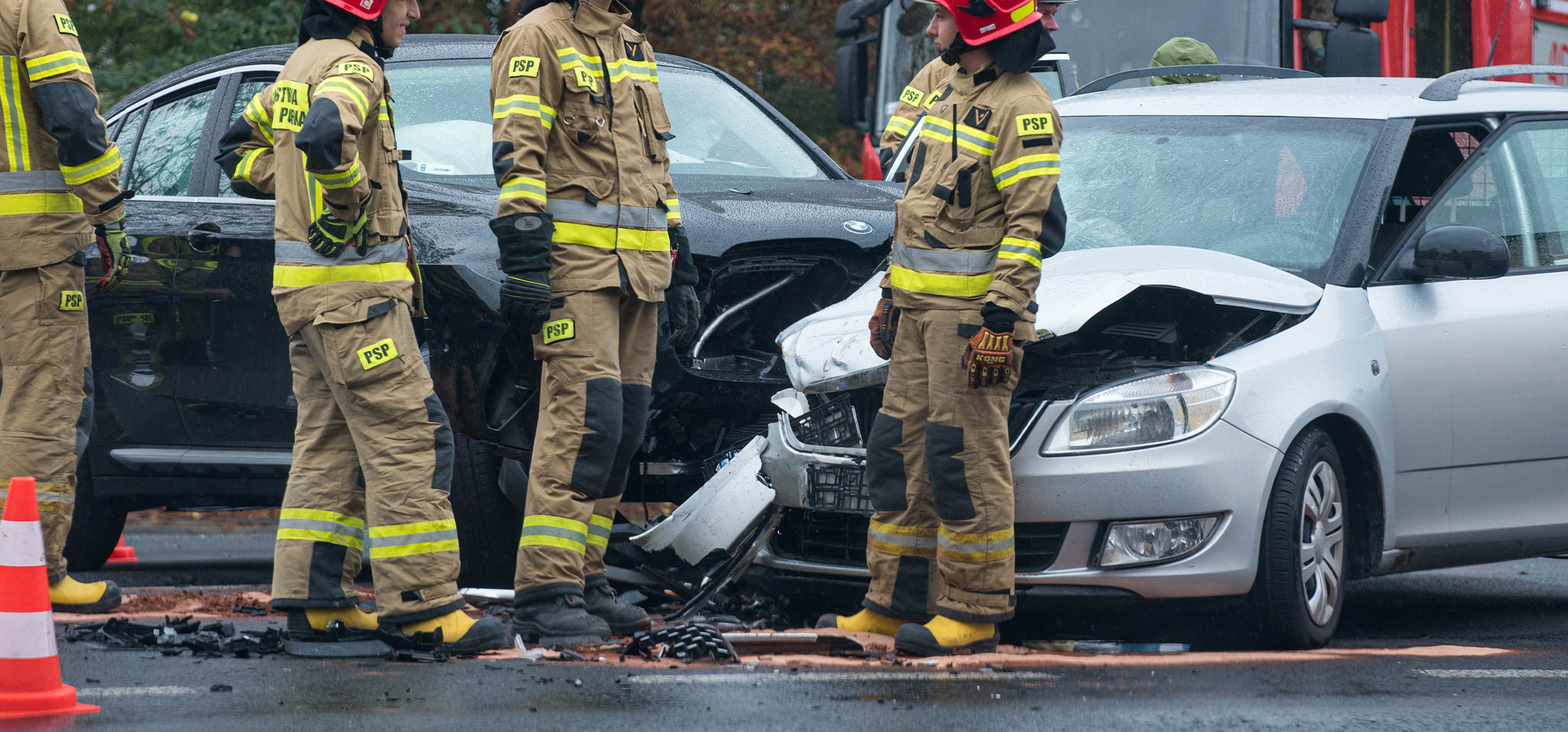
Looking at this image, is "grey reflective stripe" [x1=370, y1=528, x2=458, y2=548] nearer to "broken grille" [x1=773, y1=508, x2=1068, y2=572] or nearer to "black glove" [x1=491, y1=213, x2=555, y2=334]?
"black glove" [x1=491, y1=213, x2=555, y2=334]

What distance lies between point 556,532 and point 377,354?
71 centimetres

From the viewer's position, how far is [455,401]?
551cm

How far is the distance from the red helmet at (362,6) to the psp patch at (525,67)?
37cm

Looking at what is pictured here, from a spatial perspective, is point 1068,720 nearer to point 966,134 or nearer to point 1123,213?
point 966,134

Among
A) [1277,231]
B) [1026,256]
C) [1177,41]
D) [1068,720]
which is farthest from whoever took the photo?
[1177,41]

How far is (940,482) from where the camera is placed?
4.85m

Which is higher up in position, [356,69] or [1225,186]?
[356,69]


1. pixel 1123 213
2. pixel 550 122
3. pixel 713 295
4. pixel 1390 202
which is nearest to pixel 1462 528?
pixel 1390 202

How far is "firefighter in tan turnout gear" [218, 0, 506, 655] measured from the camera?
15.4 feet

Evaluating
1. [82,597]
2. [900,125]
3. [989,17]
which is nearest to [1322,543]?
[989,17]

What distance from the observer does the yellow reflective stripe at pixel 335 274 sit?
15.5ft

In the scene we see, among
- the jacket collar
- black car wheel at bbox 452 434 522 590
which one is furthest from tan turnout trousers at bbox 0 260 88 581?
the jacket collar

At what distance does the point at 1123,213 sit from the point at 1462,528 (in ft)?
4.46

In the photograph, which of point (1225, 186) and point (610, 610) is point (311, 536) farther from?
point (1225, 186)
